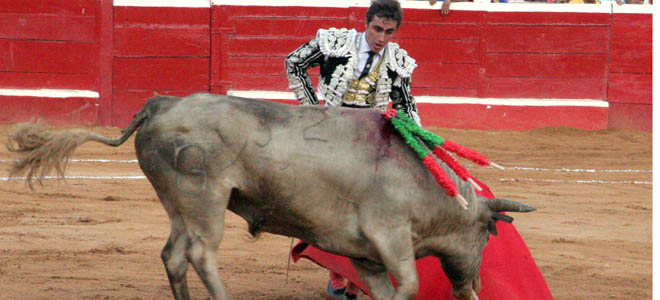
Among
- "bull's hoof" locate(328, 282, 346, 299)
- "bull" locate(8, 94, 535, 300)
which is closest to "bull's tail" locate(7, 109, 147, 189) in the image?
"bull" locate(8, 94, 535, 300)

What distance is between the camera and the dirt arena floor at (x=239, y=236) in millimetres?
A: 3875

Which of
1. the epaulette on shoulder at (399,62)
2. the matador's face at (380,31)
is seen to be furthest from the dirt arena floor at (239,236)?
the matador's face at (380,31)

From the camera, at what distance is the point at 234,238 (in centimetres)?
481

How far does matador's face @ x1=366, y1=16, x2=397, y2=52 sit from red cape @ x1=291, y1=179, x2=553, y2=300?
0.66 m

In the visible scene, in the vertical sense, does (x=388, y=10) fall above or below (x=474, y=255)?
above

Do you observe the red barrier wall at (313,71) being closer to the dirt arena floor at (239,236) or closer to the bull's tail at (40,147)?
the dirt arena floor at (239,236)

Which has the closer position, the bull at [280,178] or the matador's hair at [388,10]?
the bull at [280,178]

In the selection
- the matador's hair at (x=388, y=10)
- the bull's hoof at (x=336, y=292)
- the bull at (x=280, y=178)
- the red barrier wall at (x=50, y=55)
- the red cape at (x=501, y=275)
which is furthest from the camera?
the red barrier wall at (x=50, y=55)

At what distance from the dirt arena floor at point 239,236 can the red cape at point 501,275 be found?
53 centimetres

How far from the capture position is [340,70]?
3355 millimetres

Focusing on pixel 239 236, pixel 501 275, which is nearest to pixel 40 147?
pixel 501 275

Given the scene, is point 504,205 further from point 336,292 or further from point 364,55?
point 336,292

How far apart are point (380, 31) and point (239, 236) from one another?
1973 millimetres

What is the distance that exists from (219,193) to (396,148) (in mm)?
602
